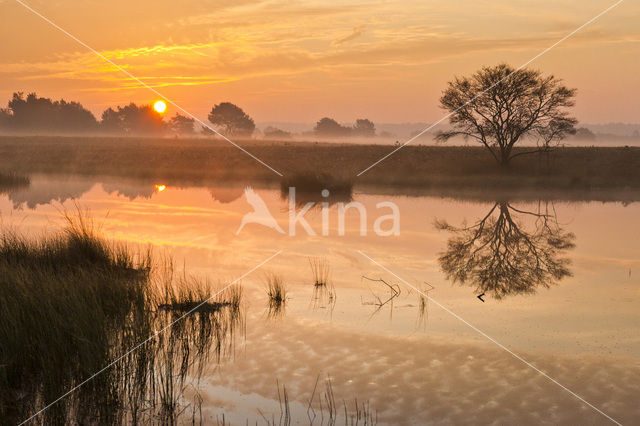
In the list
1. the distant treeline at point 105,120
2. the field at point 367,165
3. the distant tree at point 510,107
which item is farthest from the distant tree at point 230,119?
the distant tree at point 510,107

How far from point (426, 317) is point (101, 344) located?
545cm

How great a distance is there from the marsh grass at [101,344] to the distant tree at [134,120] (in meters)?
139

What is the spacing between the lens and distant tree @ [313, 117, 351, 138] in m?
174

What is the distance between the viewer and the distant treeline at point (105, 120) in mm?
127875

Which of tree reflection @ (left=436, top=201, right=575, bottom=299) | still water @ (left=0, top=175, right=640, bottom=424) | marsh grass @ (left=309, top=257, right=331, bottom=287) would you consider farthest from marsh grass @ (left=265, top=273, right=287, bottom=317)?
tree reflection @ (left=436, top=201, right=575, bottom=299)

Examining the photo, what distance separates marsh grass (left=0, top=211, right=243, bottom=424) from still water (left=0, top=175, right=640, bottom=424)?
446 millimetres

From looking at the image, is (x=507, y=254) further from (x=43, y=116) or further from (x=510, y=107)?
(x=43, y=116)

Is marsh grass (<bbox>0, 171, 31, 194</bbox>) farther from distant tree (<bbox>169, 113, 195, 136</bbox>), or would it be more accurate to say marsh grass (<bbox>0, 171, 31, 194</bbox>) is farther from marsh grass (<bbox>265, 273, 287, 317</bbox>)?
distant tree (<bbox>169, 113, 195, 136</bbox>)

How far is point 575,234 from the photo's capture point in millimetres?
21047

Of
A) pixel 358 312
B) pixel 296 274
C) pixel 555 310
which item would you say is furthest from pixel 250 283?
pixel 555 310

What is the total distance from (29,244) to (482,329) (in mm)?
9640

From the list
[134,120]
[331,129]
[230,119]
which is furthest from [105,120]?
[331,129]
